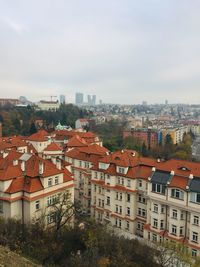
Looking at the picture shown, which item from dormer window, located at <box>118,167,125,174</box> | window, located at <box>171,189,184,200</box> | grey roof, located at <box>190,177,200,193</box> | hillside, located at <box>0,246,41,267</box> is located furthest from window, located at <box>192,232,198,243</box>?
hillside, located at <box>0,246,41,267</box>

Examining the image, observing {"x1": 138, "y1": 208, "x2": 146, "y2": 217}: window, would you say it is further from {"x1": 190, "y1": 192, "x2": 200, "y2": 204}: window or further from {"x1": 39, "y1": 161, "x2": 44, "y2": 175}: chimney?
{"x1": 39, "y1": 161, "x2": 44, "y2": 175}: chimney

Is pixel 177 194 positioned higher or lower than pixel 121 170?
lower

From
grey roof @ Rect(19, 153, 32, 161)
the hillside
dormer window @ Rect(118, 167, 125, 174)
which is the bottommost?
the hillside

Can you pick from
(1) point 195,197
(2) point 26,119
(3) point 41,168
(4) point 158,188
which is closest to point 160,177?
(4) point 158,188

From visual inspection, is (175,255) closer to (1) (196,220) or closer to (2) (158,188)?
(1) (196,220)

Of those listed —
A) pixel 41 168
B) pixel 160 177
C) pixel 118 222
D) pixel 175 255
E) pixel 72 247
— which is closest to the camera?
pixel 175 255

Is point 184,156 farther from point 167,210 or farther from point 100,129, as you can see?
point 100,129

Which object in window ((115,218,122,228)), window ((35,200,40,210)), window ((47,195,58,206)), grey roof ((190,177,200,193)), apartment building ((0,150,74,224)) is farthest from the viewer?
window ((115,218,122,228))
